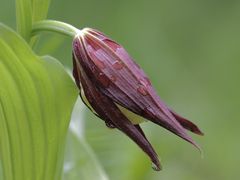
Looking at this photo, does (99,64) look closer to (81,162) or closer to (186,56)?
(81,162)

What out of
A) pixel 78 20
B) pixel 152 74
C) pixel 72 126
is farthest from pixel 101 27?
pixel 72 126

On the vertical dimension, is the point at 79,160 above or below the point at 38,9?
below

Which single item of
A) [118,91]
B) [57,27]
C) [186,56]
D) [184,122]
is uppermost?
[57,27]

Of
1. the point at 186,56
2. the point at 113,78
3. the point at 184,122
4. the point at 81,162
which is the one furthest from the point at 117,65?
the point at 186,56

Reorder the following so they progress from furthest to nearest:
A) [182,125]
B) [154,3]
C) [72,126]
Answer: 1. [154,3]
2. [72,126]
3. [182,125]

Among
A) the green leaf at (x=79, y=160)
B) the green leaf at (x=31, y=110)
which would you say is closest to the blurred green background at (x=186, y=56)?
the green leaf at (x=79, y=160)

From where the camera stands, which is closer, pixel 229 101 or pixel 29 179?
pixel 29 179

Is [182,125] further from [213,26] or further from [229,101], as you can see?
[213,26]
